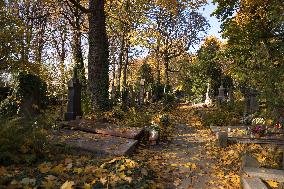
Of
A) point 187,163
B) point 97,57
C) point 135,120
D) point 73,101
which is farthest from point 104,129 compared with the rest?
point 97,57

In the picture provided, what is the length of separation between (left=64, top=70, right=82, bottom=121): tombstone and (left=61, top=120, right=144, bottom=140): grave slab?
1.55m

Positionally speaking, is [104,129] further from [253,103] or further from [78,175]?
[253,103]

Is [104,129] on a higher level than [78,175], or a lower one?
higher

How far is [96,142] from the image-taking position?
8.80 meters

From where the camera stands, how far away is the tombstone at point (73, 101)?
12586 mm

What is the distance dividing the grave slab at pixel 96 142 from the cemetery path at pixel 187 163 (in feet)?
1.77

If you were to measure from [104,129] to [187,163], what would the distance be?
10.6ft

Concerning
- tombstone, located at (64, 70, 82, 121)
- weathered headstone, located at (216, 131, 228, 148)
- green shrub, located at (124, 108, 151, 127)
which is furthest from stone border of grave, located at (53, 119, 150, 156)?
weathered headstone, located at (216, 131, 228, 148)

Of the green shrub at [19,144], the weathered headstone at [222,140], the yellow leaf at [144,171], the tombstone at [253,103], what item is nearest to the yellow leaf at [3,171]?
the green shrub at [19,144]

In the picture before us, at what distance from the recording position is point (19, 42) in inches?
647

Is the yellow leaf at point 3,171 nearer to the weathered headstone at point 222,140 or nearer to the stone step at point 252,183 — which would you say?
the stone step at point 252,183

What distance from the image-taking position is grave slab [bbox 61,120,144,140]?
10.0 metres

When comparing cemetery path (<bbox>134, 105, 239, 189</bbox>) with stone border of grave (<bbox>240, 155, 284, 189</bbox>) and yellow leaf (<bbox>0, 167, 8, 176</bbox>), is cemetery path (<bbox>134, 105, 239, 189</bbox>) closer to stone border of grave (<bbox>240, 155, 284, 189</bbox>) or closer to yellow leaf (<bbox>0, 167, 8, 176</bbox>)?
stone border of grave (<bbox>240, 155, 284, 189</bbox>)

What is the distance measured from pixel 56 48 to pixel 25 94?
2299 cm
